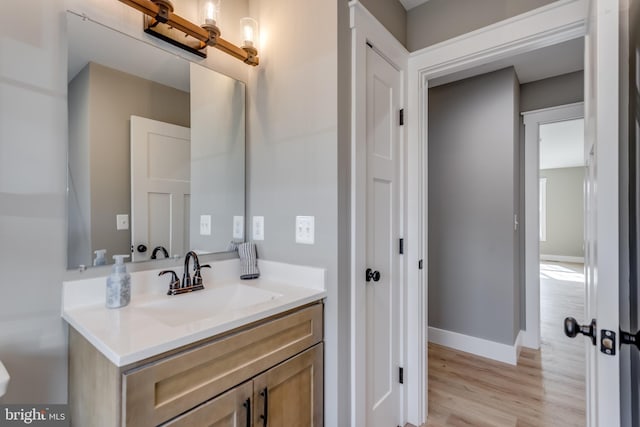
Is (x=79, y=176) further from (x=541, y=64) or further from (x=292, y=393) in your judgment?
(x=541, y=64)

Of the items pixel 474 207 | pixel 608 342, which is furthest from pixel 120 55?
pixel 474 207

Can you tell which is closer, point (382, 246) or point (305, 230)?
point (305, 230)

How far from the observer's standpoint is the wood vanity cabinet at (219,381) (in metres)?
0.80

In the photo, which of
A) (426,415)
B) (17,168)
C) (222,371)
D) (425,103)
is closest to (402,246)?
(425,103)

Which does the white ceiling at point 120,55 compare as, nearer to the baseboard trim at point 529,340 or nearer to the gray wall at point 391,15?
the gray wall at point 391,15

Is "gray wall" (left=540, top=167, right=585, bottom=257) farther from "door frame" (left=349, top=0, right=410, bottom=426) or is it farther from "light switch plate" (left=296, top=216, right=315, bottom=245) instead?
"light switch plate" (left=296, top=216, right=315, bottom=245)

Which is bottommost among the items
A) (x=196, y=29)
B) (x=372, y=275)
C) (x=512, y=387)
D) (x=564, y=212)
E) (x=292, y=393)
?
(x=512, y=387)

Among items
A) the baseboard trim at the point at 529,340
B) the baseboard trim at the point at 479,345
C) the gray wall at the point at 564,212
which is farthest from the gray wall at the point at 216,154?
the gray wall at the point at 564,212

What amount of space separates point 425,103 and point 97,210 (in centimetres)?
180

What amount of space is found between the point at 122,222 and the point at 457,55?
6.18ft

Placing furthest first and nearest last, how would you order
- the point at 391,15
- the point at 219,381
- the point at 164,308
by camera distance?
the point at 391,15
the point at 164,308
the point at 219,381

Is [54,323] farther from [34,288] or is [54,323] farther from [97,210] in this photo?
[97,210]

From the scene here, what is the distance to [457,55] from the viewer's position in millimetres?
1699

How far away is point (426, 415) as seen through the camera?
6.27ft
